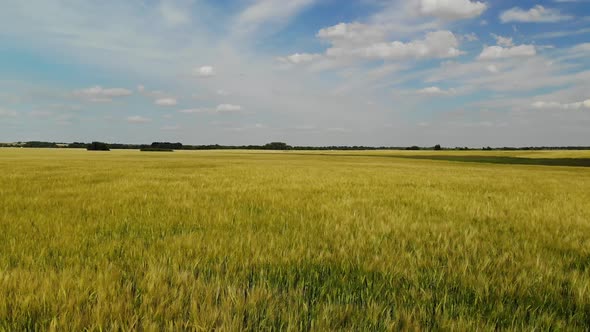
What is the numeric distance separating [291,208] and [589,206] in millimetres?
7733

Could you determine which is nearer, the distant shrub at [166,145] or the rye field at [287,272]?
the rye field at [287,272]

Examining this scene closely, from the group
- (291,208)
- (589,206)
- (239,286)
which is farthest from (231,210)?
(589,206)

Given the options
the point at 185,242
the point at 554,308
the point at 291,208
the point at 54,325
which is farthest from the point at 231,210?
the point at 554,308

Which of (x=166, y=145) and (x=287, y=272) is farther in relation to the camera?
(x=166, y=145)

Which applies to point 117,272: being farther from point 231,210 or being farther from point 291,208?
point 291,208

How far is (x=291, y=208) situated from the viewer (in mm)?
7121

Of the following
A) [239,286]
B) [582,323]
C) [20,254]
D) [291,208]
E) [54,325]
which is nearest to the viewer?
[54,325]

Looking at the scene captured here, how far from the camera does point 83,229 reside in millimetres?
4770

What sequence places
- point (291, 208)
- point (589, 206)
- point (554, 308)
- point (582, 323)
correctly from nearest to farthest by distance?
Result: 1. point (582, 323)
2. point (554, 308)
3. point (291, 208)
4. point (589, 206)

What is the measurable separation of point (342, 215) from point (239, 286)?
376 cm

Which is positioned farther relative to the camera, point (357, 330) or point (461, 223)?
point (461, 223)

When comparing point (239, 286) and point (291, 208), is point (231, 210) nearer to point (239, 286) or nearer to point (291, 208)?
point (291, 208)

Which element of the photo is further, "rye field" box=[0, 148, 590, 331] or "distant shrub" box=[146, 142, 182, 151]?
"distant shrub" box=[146, 142, 182, 151]

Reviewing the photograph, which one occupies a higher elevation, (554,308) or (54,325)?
(54,325)
